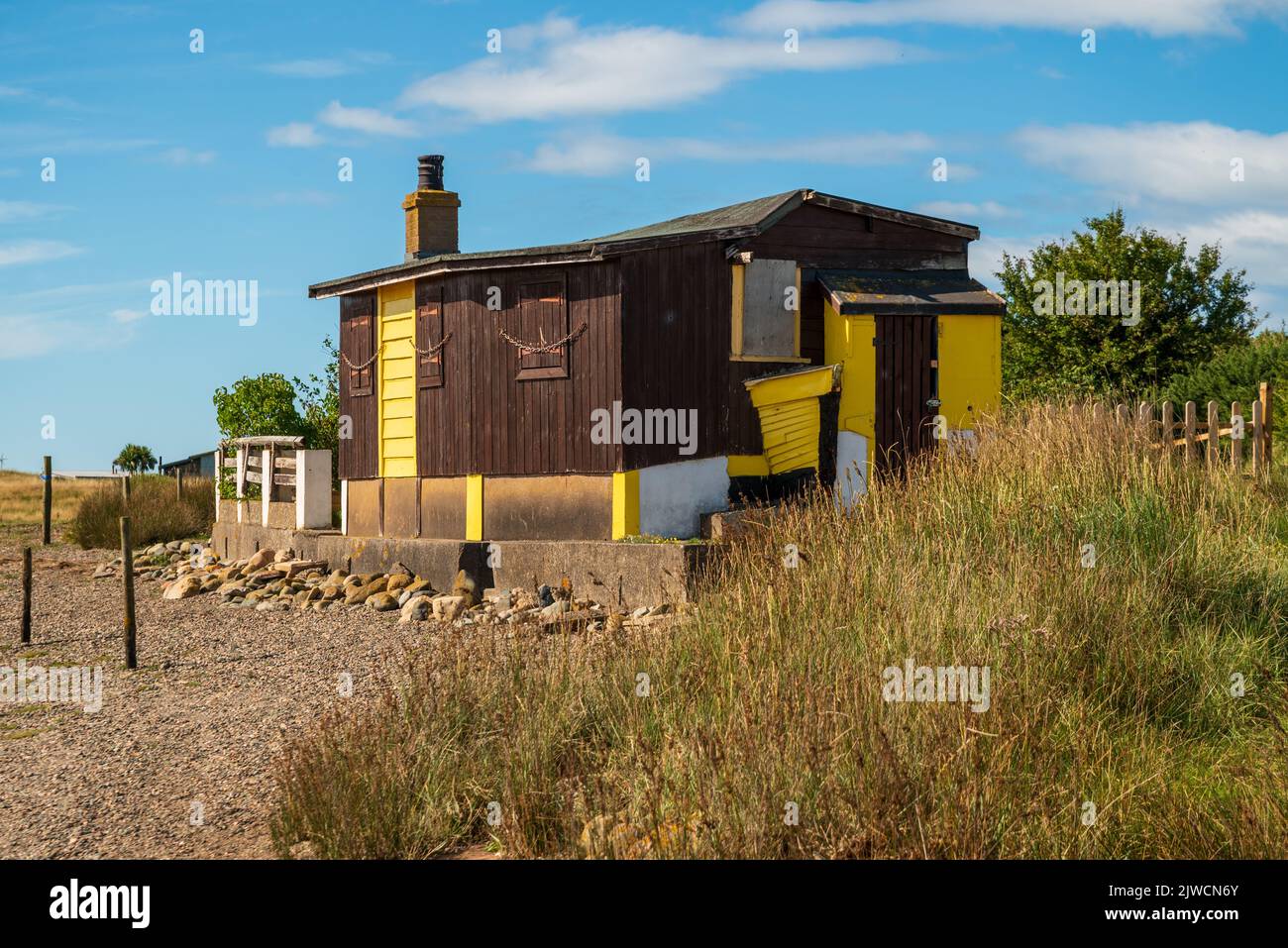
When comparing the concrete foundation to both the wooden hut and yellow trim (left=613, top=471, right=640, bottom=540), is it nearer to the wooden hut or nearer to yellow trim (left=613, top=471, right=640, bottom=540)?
yellow trim (left=613, top=471, right=640, bottom=540)

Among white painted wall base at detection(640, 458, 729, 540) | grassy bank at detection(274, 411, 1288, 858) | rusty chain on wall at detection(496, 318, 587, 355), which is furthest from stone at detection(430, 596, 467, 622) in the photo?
grassy bank at detection(274, 411, 1288, 858)

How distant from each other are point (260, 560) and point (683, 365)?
847cm

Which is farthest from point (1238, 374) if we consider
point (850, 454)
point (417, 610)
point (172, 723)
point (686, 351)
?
point (172, 723)

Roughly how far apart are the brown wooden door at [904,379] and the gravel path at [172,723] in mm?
6691

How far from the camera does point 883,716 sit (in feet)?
21.1

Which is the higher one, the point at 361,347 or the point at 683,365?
the point at 361,347

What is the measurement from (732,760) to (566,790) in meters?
1.40

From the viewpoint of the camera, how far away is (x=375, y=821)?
265 inches

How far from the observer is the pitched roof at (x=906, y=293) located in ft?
54.0

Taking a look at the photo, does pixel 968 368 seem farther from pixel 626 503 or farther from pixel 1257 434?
pixel 626 503

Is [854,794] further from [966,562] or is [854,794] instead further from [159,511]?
[159,511]

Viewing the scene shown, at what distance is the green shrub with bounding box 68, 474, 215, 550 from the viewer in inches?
1059

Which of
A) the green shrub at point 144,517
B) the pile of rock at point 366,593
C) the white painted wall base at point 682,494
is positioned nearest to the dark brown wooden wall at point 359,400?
the pile of rock at point 366,593
